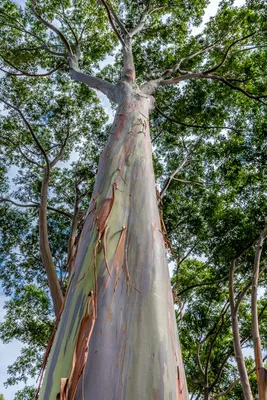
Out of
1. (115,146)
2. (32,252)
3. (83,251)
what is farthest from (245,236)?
(83,251)

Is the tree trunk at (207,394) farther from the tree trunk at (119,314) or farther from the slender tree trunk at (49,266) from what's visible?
the tree trunk at (119,314)

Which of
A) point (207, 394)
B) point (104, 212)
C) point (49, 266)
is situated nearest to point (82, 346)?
point (104, 212)

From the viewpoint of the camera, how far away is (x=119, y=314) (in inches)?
41.0

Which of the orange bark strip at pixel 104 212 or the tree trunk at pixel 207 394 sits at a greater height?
the orange bark strip at pixel 104 212

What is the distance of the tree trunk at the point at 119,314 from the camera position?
86cm

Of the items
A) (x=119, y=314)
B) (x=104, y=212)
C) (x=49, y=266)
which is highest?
(x=49, y=266)

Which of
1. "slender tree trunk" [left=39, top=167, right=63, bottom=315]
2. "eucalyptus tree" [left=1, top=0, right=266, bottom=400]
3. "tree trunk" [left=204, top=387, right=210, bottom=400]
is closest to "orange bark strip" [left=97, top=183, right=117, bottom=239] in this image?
"eucalyptus tree" [left=1, top=0, right=266, bottom=400]

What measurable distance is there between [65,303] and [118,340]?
342 mm

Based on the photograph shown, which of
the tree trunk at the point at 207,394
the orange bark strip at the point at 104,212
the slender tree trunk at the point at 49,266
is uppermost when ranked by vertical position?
the slender tree trunk at the point at 49,266

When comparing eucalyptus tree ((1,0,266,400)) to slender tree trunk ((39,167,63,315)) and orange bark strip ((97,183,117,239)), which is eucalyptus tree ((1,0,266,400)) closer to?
orange bark strip ((97,183,117,239))

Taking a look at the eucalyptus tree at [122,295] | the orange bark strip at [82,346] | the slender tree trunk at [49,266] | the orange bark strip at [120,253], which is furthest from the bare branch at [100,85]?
the orange bark strip at [82,346]

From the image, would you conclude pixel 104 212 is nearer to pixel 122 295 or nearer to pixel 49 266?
pixel 122 295

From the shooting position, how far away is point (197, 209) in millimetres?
7633

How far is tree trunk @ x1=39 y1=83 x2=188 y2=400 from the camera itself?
861 mm
